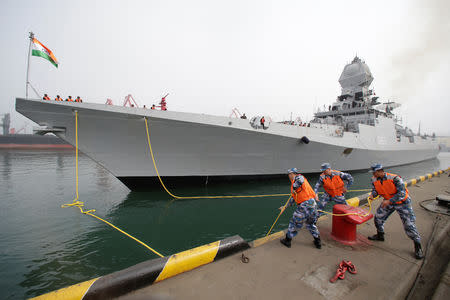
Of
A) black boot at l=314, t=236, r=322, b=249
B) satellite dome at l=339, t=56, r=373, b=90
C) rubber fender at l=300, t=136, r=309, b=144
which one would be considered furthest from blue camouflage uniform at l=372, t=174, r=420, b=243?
satellite dome at l=339, t=56, r=373, b=90

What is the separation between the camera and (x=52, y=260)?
2967mm

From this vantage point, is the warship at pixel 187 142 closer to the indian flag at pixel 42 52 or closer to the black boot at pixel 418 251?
the indian flag at pixel 42 52

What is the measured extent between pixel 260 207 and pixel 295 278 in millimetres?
3875

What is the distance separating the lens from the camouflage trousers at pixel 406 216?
Answer: 2203mm

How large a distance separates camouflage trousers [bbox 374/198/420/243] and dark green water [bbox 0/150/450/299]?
2036 millimetres

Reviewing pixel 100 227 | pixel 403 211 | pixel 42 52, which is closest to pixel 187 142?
pixel 100 227

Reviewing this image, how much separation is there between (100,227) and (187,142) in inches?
129

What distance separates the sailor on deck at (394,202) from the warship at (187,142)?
4.12m

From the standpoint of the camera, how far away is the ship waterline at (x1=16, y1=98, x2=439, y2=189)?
16.5 feet

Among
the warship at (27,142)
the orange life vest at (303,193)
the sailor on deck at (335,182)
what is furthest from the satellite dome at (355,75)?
the warship at (27,142)

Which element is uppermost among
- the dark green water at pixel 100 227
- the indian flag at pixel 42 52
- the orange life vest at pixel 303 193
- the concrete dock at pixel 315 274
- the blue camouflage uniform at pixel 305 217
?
the indian flag at pixel 42 52

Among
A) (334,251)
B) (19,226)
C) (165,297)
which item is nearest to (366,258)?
(334,251)

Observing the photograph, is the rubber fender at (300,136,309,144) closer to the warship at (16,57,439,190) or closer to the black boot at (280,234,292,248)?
the warship at (16,57,439,190)

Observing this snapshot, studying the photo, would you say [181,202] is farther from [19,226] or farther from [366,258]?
[366,258]
